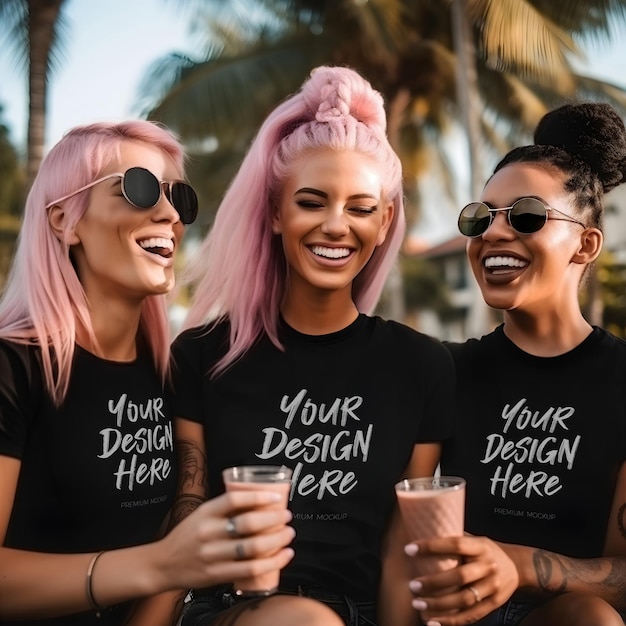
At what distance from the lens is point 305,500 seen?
11.2ft

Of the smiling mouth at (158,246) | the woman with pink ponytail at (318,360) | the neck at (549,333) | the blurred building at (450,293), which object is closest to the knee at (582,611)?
the woman with pink ponytail at (318,360)

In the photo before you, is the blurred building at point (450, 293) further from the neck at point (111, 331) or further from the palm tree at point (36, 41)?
the neck at point (111, 331)

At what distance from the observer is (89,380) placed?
10.7ft

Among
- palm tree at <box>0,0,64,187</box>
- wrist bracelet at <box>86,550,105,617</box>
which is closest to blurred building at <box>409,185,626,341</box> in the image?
palm tree at <box>0,0,64,187</box>

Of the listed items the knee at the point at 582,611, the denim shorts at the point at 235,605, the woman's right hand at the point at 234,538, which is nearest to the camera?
the woman's right hand at the point at 234,538

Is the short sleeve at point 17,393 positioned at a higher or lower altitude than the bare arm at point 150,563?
higher

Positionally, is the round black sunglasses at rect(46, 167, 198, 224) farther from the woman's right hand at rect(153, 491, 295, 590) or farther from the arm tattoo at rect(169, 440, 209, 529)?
the woman's right hand at rect(153, 491, 295, 590)

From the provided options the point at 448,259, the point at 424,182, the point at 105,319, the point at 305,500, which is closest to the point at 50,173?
the point at 105,319

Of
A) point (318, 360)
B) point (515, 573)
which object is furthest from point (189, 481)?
point (515, 573)

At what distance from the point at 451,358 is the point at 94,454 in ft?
4.58

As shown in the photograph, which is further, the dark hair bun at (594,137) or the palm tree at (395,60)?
the palm tree at (395,60)

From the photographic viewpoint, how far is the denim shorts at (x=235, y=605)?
324cm

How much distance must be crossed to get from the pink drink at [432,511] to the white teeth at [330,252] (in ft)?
3.52

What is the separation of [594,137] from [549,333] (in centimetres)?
87
